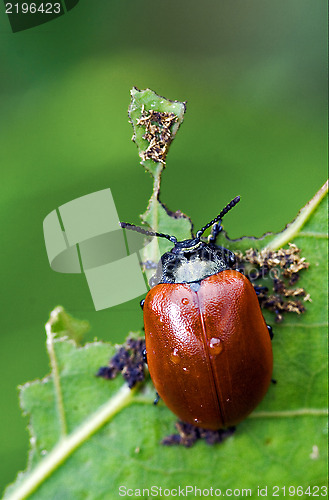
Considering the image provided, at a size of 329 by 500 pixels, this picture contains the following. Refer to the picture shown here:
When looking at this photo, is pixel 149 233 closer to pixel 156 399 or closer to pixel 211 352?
pixel 211 352

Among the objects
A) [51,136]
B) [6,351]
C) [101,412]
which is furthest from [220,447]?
[51,136]

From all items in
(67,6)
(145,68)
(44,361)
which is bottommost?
(44,361)

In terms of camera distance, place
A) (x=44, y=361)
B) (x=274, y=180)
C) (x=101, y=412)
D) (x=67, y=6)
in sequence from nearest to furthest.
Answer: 1. (x=101, y=412)
2. (x=44, y=361)
3. (x=274, y=180)
4. (x=67, y=6)

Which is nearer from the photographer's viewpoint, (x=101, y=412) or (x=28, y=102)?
(x=101, y=412)

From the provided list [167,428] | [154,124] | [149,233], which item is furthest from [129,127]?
[167,428]

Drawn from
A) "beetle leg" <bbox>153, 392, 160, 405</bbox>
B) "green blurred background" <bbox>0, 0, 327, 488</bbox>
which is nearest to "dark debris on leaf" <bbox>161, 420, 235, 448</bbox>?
"beetle leg" <bbox>153, 392, 160, 405</bbox>

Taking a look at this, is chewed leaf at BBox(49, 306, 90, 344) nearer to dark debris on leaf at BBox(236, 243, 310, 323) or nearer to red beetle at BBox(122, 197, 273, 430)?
Answer: red beetle at BBox(122, 197, 273, 430)

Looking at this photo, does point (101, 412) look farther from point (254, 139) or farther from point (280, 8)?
point (280, 8)
